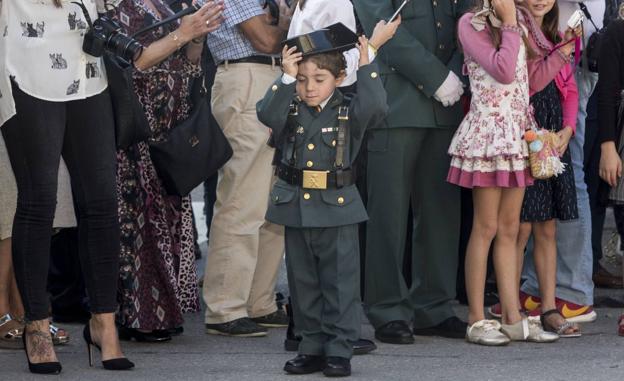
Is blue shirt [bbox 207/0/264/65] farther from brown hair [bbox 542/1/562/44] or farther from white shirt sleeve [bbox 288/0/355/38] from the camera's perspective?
brown hair [bbox 542/1/562/44]

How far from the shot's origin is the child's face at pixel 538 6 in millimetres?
6238

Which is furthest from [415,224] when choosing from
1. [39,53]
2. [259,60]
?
[39,53]

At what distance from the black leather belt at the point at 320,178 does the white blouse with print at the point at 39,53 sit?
2.98 ft

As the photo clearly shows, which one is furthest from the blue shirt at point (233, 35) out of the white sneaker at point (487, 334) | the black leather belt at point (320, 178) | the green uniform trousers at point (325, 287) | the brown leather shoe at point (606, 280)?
the brown leather shoe at point (606, 280)

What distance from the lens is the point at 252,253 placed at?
667 centimetres

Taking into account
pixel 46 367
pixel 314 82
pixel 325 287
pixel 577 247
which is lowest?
pixel 46 367

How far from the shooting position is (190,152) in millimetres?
6301

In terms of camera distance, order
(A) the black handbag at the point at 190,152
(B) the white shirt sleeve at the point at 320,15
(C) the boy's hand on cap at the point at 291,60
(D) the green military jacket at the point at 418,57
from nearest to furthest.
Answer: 1. (C) the boy's hand on cap at the point at 291,60
2. (B) the white shirt sleeve at the point at 320,15
3. (D) the green military jacket at the point at 418,57
4. (A) the black handbag at the point at 190,152

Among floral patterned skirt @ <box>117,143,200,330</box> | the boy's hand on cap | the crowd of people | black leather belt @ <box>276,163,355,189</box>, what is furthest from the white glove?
floral patterned skirt @ <box>117,143,200,330</box>

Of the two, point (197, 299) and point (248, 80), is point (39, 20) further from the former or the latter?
point (197, 299)

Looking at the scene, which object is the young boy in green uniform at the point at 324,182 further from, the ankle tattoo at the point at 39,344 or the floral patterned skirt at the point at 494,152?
the ankle tattoo at the point at 39,344

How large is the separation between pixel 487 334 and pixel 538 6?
149 centimetres

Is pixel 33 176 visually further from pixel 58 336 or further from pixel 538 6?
pixel 538 6

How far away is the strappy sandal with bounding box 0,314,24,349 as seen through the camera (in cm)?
630
